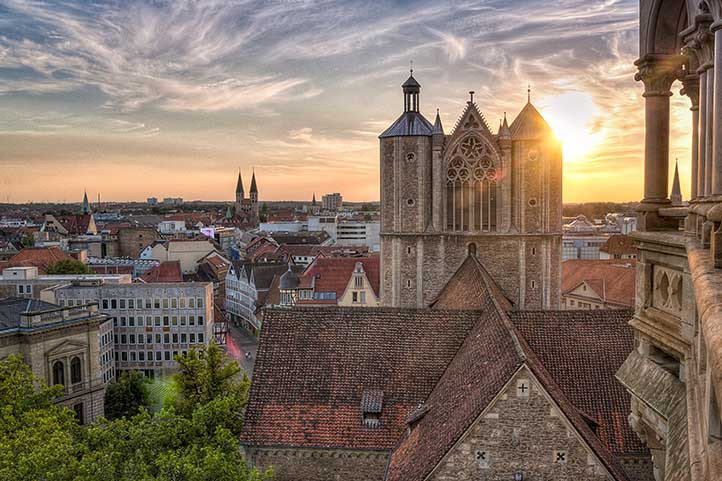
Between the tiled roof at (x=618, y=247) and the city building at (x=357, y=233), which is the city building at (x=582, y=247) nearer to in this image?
the tiled roof at (x=618, y=247)

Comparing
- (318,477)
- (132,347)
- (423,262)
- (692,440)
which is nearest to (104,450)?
(318,477)

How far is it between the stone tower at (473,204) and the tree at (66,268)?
54.4 m

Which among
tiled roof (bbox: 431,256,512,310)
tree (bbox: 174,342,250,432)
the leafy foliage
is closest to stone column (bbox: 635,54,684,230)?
the leafy foliage

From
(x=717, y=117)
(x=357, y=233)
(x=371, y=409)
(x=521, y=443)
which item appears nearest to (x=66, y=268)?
(x=371, y=409)

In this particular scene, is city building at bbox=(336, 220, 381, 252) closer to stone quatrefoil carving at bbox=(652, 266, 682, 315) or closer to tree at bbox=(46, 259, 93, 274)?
tree at bbox=(46, 259, 93, 274)

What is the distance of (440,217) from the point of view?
32656mm

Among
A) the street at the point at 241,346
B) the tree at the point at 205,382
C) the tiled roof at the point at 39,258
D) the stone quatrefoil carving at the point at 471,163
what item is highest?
the stone quatrefoil carving at the point at 471,163

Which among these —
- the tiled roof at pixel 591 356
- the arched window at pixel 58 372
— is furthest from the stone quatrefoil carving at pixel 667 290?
the arched window at pixel 58 372

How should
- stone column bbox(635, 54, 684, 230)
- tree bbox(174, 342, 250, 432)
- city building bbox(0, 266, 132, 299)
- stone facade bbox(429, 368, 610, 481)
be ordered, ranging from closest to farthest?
stone column bbox(635, 54, 684, 230) → stone facade bbox(429, 368, 610, 481) → tree bbox(174, 342, 250, 432) → city building bbox(0, 266, 132, 299)

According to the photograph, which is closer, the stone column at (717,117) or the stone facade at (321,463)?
the stone column at (717,117)

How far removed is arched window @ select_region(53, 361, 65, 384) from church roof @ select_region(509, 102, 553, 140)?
99.9ft

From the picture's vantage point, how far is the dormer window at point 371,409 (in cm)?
1816

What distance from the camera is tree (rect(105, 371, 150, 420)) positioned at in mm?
42312

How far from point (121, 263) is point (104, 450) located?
264 ft
